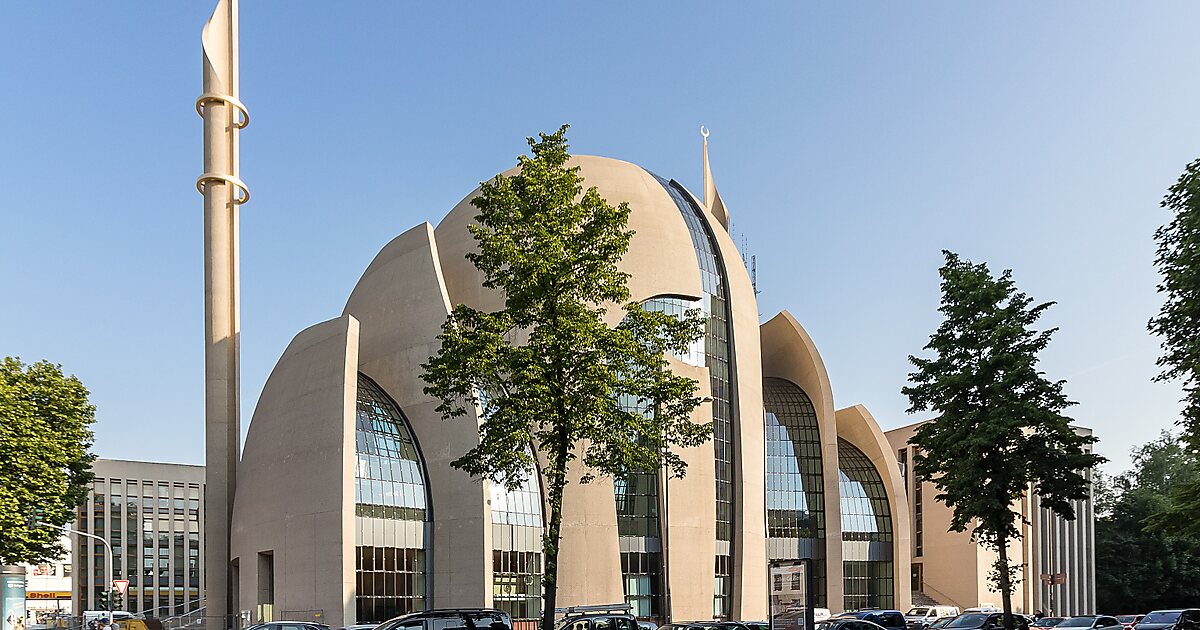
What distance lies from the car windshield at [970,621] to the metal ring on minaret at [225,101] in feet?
126

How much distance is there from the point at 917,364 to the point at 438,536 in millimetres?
20292

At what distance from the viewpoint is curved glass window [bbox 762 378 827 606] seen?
60750 millimetres

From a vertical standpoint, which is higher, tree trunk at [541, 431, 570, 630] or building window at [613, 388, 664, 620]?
tree trunk at [541, 431, 570, 630]

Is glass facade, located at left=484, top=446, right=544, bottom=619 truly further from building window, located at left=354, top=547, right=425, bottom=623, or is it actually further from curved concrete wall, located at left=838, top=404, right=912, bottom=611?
curved concrete wall, located at left=838, top=404, right=912, bottom=611

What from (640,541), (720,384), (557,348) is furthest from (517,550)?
(557,348)

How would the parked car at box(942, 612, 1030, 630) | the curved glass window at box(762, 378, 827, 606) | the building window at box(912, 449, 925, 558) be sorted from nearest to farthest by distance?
the parked car at box(942, 612, 1030, 630) < the curved glass window at box(762, 378, 827, 606) < the building window at box(912, 449, 925, 558)

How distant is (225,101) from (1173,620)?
150 ft

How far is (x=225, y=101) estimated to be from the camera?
52281mm

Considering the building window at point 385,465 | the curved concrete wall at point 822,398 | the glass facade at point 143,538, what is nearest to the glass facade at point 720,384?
the curved concrete wall at point 822,398

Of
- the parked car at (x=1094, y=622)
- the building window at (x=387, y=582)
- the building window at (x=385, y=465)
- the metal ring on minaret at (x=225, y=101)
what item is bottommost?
the parked car at (x=1094, y=622)

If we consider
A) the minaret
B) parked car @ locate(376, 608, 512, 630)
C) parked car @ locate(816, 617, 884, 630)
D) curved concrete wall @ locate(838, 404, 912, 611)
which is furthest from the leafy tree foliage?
parked car @ locate(376, 608, 512, 630)

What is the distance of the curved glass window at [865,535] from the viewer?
63.3 m

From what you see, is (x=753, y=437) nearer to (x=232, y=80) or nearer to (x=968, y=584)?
(x=968, y=584)

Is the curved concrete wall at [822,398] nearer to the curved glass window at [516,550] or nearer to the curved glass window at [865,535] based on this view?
the curved glass window at [865,535]
